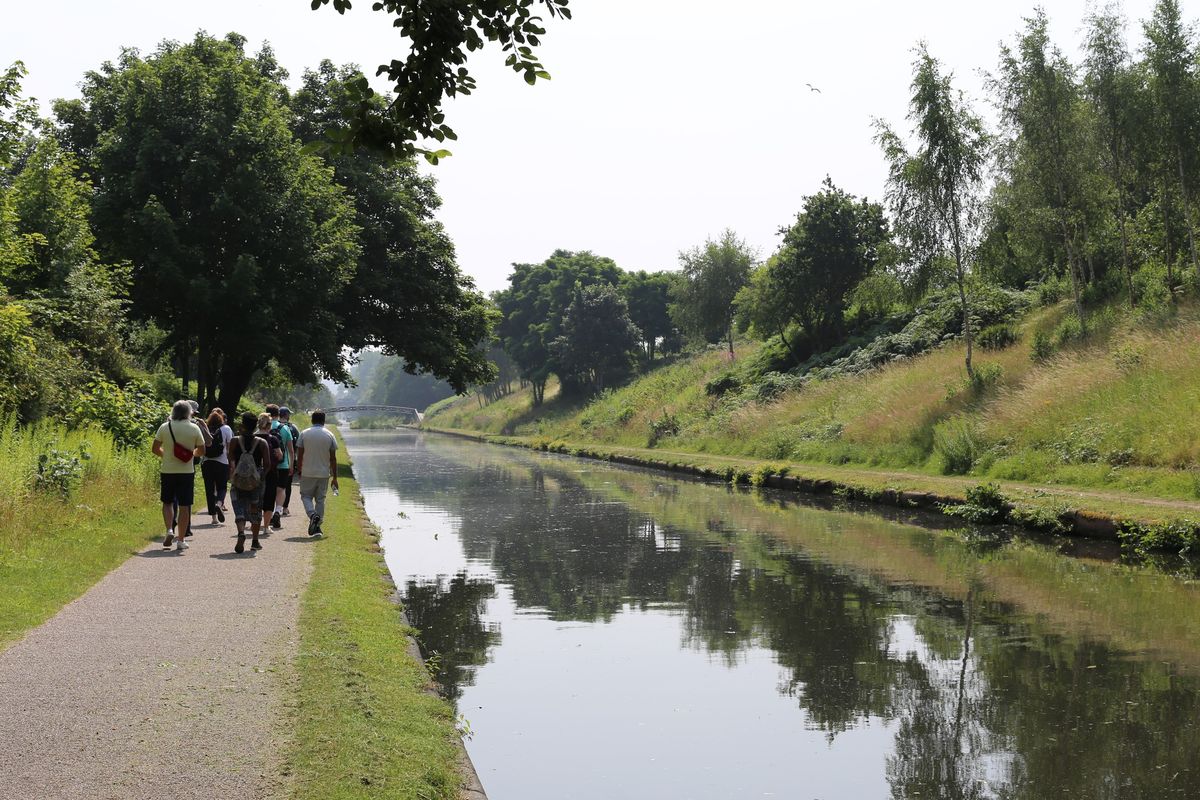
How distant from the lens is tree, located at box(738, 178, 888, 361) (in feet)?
166

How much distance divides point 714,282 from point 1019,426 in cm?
4559

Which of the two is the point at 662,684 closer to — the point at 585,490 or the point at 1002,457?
the point at 1002,457

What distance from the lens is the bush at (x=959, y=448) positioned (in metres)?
25.3

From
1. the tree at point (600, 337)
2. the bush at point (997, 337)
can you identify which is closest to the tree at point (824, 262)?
the bush at point (997, 337)

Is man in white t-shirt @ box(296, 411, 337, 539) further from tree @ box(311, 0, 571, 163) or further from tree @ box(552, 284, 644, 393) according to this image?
tree @ box(552, 284, 644, 393)

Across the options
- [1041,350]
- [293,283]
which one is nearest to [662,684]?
[293,283]

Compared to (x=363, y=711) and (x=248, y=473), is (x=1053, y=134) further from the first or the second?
(x=363, y=711)

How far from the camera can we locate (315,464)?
15.7 meters

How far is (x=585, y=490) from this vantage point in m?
30.1

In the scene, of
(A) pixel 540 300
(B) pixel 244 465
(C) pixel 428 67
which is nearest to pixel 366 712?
(C) pixel 428 67

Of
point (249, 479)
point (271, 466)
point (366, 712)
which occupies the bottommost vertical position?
point (366, 712)

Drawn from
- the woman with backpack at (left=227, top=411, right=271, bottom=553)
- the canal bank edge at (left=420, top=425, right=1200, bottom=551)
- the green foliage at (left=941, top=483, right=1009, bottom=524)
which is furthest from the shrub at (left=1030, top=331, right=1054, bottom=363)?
the woman with backpack at (left=227, top=411, right=271, bottom=553)

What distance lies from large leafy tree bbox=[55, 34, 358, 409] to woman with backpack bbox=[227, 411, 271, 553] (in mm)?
13637

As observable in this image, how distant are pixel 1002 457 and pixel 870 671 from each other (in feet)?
55.6
